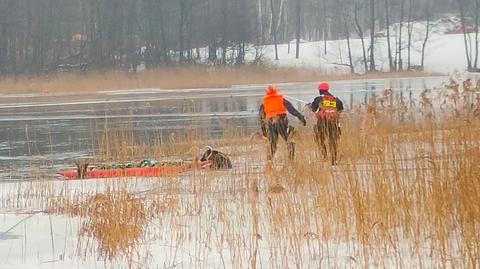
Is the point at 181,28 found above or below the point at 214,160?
above

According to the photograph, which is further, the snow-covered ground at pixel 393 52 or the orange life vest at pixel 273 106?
the snow-covered ground at pixel 393 52

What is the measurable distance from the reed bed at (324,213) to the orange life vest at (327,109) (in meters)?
2.58

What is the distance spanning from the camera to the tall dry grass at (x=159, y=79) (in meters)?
49.8

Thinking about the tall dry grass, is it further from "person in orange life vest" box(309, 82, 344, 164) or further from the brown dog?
the brown dog

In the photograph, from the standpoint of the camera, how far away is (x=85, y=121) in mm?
26531

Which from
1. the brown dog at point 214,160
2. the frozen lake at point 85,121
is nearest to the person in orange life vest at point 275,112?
the brown dog at point 214,160

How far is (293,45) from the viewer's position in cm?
7862

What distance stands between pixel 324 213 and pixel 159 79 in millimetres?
46073

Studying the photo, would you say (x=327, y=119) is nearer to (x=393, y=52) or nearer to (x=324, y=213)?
(x=324, y=213)

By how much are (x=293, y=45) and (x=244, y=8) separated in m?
12.7

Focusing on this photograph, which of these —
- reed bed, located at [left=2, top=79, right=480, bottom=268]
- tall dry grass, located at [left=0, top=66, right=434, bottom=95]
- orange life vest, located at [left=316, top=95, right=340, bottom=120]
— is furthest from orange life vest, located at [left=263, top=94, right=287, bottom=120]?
tall dry grass, located at [left=0, top=66, right=434, bottom=95]

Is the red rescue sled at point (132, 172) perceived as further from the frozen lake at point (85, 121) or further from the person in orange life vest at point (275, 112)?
the person in orange life vest at point (275, 112)

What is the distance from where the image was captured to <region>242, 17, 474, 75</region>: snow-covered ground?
2478 inches

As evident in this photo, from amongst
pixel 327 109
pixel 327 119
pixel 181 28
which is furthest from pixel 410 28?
pixel 327 119
